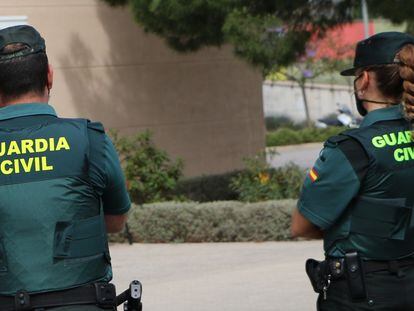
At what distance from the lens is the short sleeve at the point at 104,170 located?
3.38 meters

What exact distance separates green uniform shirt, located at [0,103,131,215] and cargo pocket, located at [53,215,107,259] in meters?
0.10

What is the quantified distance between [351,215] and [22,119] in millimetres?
1171

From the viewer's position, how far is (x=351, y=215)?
3.57 m

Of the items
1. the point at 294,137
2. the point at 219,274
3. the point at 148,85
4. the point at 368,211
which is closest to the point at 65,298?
the point at 368,211

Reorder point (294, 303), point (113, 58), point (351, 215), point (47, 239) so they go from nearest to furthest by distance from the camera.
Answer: point (47, 239) → point (351, 215) → point (294, 303) → point (113, 58)

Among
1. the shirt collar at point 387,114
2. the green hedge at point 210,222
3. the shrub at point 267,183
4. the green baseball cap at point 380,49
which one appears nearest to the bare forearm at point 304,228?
the shirt collar at point 387,114

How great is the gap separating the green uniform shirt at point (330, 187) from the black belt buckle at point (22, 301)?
1.00 m

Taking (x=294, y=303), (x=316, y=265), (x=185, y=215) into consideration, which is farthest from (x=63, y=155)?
(x=185, y=215)

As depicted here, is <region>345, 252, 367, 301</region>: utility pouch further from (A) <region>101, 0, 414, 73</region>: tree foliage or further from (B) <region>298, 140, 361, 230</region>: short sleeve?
(A) <region>101, 0, 414, 73</region>: tree foliage

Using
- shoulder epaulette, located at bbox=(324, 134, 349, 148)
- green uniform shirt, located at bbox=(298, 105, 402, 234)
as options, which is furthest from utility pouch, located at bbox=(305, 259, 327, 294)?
shoulder epaulette, located at bbox=(324, 134, 349, 148)

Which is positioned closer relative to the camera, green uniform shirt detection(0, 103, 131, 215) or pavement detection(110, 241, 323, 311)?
green uniform shirt detection(0, 103, 131, 215)

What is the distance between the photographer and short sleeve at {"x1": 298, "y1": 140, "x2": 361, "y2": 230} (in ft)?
11.6

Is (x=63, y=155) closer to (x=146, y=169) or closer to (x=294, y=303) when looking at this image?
(x=294, y=303)

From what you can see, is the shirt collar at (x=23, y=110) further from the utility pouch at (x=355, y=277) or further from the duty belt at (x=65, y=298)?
the utility pouch at (x=355, y=277)
